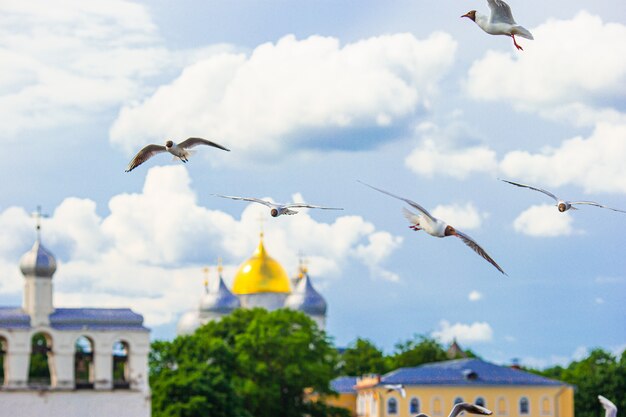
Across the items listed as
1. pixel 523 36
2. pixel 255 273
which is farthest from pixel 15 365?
pixel 255 273

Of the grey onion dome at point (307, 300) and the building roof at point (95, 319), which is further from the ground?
the grey onion dome at point (307, 300)

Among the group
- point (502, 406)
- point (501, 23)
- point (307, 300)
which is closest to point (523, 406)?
point (502, 406)

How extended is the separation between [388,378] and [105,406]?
22933mm

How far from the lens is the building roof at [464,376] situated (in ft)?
254

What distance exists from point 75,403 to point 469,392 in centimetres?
2484

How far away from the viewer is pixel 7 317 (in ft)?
192

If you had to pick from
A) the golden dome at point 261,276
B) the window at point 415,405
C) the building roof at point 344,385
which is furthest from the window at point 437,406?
the golden dome at point 261,276

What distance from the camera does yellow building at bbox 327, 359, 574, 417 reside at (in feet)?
253

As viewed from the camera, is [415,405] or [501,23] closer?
[501,23]

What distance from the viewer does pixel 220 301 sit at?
102812 millimetres

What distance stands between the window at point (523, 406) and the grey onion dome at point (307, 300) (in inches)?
1066

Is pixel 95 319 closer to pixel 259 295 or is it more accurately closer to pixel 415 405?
pixel 415 405

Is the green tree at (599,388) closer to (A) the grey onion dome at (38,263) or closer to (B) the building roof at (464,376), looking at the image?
(B) the building roof at (464,376)

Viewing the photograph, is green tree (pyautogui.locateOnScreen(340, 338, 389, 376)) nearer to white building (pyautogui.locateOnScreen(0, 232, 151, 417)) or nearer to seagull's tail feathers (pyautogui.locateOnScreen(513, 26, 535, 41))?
white building (pyautogui.locateOnScreen(0, 232, 151, 417))
